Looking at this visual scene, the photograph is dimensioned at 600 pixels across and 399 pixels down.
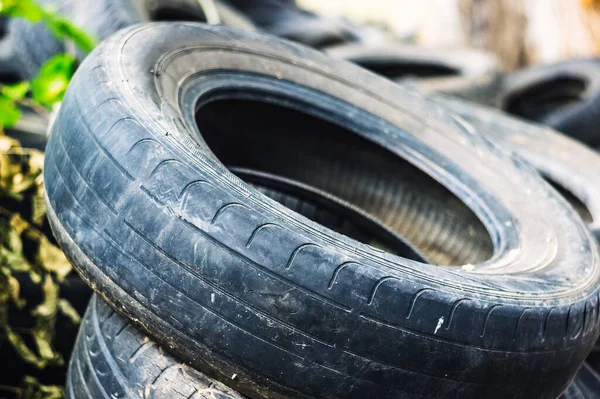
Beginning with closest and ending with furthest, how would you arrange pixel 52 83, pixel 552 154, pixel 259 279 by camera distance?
1. pixel 259 279
2. pixel 52 83
3. pixel 552 154

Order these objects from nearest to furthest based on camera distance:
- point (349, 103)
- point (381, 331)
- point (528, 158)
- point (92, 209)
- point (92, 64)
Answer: point (381, 331) → point (92, 209) → point (92, 64) → point (349, 103) → point (528, 158)

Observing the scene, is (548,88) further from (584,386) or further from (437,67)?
(584,386)

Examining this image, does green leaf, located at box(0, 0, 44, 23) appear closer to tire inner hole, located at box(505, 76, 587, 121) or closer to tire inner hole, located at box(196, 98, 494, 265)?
tire inner hole, located at box(196, 98, 494, 265)

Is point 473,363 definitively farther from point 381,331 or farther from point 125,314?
point 125,314

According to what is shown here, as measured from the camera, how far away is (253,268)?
107 cm

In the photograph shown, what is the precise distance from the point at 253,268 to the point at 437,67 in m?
3.02

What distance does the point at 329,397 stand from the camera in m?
1.10

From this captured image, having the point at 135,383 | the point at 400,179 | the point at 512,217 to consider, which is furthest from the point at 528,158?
the point at 135,383

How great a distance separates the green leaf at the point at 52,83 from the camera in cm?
169

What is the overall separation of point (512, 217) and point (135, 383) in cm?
95

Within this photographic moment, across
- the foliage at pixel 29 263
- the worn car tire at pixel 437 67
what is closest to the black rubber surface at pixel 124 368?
the foliage at pixel 29 263

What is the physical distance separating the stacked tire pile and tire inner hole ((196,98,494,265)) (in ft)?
0.08

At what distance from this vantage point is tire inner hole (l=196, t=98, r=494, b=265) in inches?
72.5

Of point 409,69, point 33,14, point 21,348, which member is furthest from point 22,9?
point 409,69
